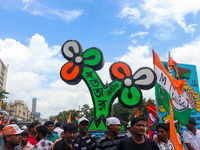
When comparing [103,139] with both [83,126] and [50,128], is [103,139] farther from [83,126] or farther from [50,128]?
[50,128]

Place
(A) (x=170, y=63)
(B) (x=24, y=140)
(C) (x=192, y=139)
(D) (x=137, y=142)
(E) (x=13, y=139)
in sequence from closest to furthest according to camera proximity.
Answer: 1. (D) (x=137, y=142)
2. (E) (x=13, y=139)
3. (B) (x=24, y=140)
4. (C) (x=192, y=139)
5. (A) (x=170, y=63)

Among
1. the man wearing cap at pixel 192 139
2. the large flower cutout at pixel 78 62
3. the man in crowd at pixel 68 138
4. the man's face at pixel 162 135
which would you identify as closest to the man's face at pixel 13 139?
the man in crowd at pixel 68 138

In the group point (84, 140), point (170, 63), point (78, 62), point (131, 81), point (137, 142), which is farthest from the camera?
point (78, 62)

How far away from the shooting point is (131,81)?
1060 cm

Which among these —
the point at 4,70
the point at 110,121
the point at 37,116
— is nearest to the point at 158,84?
the point at 110,121

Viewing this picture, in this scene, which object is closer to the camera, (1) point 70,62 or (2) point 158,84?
(2) point 158,84

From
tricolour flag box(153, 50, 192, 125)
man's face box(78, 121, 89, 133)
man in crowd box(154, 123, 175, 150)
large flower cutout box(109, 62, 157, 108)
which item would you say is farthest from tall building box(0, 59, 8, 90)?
man in crowd box(154, 123, 175, 150)

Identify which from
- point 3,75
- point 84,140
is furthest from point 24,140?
point 3,75

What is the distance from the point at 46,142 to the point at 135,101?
276 inches

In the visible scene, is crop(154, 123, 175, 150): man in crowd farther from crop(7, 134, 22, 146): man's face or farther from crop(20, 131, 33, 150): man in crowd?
crop(20, 131, 33, 150): man in crowd

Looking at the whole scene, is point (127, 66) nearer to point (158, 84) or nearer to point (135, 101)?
point (135, 101)

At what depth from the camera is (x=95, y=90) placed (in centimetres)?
1088

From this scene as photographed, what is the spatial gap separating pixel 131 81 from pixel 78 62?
121 inches

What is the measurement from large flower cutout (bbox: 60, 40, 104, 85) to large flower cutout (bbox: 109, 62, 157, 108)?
3.31 ft
